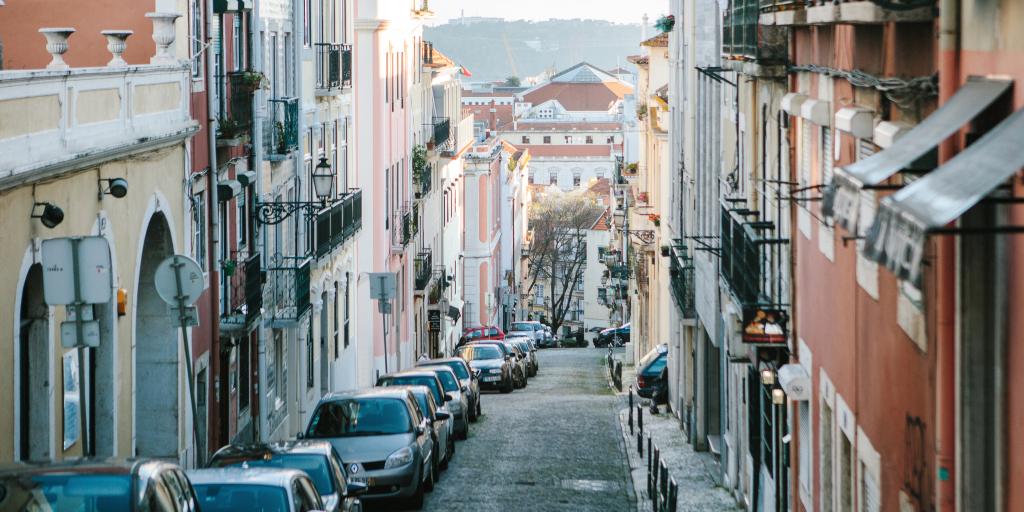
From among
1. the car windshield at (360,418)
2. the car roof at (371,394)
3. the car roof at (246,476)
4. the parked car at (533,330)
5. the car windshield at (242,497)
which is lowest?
the parked car at (533,330)

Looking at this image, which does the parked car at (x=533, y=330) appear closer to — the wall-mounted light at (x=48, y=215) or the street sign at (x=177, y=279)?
the street sign at (x=177, y=279)

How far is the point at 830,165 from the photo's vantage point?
1308 centimetres

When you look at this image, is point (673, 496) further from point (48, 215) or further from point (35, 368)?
point (48, 215)

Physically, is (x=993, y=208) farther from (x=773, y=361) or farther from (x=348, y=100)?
(x=348, y=100)

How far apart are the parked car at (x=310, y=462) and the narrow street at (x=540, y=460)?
5.03 metres

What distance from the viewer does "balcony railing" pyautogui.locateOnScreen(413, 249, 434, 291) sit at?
49188mm

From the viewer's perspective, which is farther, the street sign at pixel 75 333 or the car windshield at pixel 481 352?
the car windshield at pixel 481 352

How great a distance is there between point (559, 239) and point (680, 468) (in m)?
92.1

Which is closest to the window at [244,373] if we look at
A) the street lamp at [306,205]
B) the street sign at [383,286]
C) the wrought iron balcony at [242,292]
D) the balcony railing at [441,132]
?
the wrought iron balcony at [242,292]

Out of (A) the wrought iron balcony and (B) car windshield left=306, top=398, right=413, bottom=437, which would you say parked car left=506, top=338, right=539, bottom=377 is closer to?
(A) the wrought iron balcony

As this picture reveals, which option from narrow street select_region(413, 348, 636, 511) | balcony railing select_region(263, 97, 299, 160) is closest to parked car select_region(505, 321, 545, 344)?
narrow street select_region(413, 348, 636, 511)

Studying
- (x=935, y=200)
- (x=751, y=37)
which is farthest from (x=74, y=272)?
(x=751, y=37)

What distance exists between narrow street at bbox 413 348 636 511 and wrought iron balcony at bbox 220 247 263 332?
3704 millimetres

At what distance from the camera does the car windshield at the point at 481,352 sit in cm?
4188
